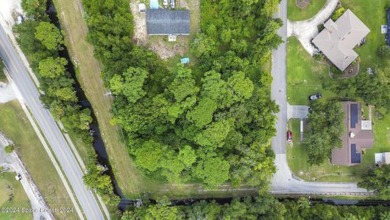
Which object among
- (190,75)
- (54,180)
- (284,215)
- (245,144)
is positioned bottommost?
(284,215)

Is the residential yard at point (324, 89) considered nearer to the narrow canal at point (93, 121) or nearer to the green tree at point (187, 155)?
the green tree at point (187, 155)

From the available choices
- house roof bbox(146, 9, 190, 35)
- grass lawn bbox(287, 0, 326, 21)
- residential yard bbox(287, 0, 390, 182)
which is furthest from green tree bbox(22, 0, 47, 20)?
residential yard bbox(287, 0, 390, 182)

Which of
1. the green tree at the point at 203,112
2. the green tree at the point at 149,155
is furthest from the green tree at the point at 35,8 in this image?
the green tree at the point at 203,112

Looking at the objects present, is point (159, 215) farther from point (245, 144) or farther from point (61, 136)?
point (61, 136)

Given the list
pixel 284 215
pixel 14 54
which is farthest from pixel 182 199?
pixel 14 54

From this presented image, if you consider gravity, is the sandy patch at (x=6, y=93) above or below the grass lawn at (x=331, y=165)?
above

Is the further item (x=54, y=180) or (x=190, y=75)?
(x=54, y=180)

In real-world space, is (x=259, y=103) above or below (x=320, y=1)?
below
